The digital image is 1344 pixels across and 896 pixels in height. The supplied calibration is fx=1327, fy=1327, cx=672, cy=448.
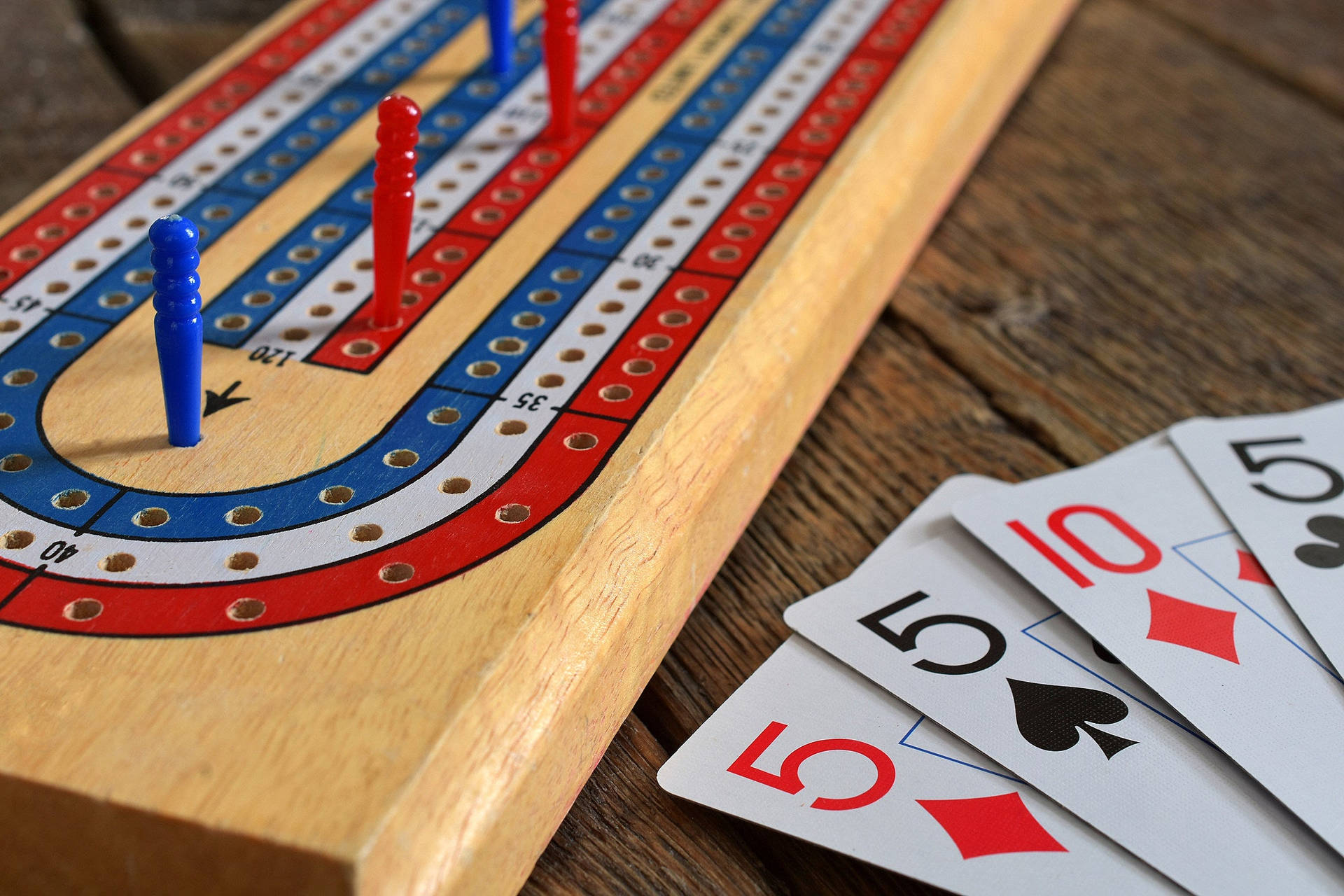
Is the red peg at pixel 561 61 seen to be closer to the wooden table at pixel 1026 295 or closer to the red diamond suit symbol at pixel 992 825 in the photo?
the wooden table at pixel 1026 295

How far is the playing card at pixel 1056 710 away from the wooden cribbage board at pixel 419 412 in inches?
4.1

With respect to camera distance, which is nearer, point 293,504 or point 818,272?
point 293,504

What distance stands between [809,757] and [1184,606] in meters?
0.22

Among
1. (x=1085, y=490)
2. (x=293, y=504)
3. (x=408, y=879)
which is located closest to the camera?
(x=408, y=879)

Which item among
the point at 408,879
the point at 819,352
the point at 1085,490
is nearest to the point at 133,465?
the point at 408,879

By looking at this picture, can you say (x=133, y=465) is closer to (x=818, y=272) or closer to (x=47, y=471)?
(x=47, y=471)

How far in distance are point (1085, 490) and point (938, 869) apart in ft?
0.96

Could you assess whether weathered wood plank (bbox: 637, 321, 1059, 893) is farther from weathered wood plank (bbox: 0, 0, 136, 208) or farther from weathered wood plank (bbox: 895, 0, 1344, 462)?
weathered wood plank (bbox: 0, 0, 136, 208)

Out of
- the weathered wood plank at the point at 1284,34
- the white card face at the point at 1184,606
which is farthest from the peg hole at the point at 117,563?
the weathered wood plank at the point at 1284,34

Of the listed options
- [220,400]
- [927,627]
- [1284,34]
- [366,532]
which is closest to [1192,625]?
[927,627]

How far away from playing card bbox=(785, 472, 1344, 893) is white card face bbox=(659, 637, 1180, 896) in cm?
A: 1

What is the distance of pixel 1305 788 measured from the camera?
1.91 ft

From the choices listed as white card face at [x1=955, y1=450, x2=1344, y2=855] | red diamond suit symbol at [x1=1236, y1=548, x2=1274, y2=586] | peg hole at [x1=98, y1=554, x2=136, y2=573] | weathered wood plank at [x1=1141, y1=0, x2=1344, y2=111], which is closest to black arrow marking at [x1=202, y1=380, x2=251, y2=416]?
peg hole at [x1=98, y1=554, x2=136, y2=573]

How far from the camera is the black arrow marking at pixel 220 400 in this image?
2.30ft
